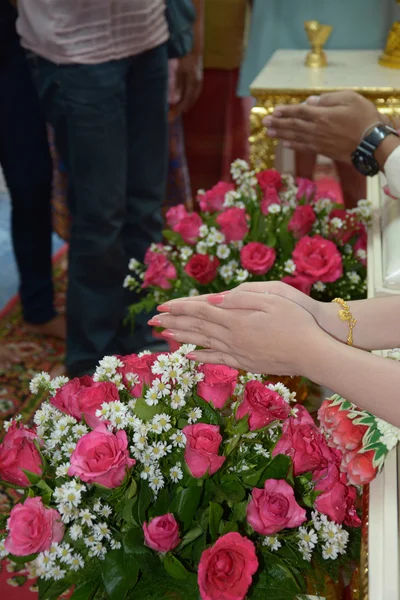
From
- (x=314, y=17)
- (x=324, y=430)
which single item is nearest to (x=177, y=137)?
(x=314, y=17)

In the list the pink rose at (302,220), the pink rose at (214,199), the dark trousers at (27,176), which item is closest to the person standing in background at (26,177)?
the dark trousers at (27,176)

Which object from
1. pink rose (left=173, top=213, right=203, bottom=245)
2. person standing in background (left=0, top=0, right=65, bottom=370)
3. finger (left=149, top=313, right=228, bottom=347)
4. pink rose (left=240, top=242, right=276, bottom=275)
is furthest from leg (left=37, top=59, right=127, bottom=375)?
finger (left=149, top=313, right=228, bottom=347)

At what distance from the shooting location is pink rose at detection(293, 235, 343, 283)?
1.41m

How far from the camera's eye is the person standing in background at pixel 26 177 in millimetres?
2123

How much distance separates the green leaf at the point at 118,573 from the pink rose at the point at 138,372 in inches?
8.5

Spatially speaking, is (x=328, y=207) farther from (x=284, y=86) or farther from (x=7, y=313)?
(x=7, y=313)

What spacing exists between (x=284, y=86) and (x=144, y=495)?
1417 mm

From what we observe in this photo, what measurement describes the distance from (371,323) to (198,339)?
9.7 inches

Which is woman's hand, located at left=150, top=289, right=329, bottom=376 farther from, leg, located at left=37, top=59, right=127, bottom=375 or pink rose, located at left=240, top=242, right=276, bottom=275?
leg, located at left=37, top=59, right=127, bottom=375

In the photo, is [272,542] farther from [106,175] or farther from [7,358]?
[7,358]

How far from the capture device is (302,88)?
6.41ft

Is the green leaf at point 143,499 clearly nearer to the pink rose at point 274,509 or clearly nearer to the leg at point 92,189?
the pink rose at point 274,509

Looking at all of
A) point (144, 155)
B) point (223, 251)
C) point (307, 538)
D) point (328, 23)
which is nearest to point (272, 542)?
point (307, 538)

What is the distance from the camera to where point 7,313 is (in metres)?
2.71
